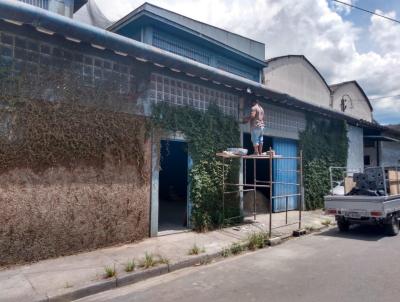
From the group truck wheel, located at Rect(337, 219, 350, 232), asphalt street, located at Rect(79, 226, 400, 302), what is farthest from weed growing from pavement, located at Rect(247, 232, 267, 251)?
truck wheel, located at Rect(337, 219, 350, 232)

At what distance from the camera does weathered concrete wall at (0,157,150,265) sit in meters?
5.55

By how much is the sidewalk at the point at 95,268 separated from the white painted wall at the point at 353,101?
20566 mm

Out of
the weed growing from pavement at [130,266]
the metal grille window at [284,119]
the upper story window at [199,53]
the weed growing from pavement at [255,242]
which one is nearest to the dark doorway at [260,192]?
the metal grille window at [284,119]

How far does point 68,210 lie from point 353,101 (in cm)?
2731

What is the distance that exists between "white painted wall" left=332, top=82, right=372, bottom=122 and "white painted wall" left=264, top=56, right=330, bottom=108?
1738 mm

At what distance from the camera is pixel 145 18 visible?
→ 11.5 metres

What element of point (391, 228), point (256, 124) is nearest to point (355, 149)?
point (391, 228)

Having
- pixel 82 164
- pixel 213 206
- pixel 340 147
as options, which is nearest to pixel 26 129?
pixel 82 164

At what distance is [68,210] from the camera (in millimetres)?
6203

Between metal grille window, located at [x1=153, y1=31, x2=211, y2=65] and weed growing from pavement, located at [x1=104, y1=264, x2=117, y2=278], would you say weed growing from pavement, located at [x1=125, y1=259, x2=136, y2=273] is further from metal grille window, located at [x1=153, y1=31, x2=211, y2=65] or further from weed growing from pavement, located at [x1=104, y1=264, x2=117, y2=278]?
metal grille window, located at [x1=153, y1=31, x2=211, y2=65]

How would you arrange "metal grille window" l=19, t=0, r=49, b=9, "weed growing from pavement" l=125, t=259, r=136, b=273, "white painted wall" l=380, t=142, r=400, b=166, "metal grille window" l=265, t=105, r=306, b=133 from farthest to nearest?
"white painted wall" l=380, t=142, r=400, b=166 < "metal grille window" l=265, t=105, r=306, b=133 < "metal grille window" l=19, t=0, r=49, b=9 < "weed growing from pavement" l=125, t=259, r=136, b=273

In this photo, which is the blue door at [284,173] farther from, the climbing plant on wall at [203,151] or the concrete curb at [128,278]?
the concrete curb at [128,278]

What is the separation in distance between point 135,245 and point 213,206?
102 inches

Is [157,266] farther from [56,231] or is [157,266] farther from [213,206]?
[213,206]
